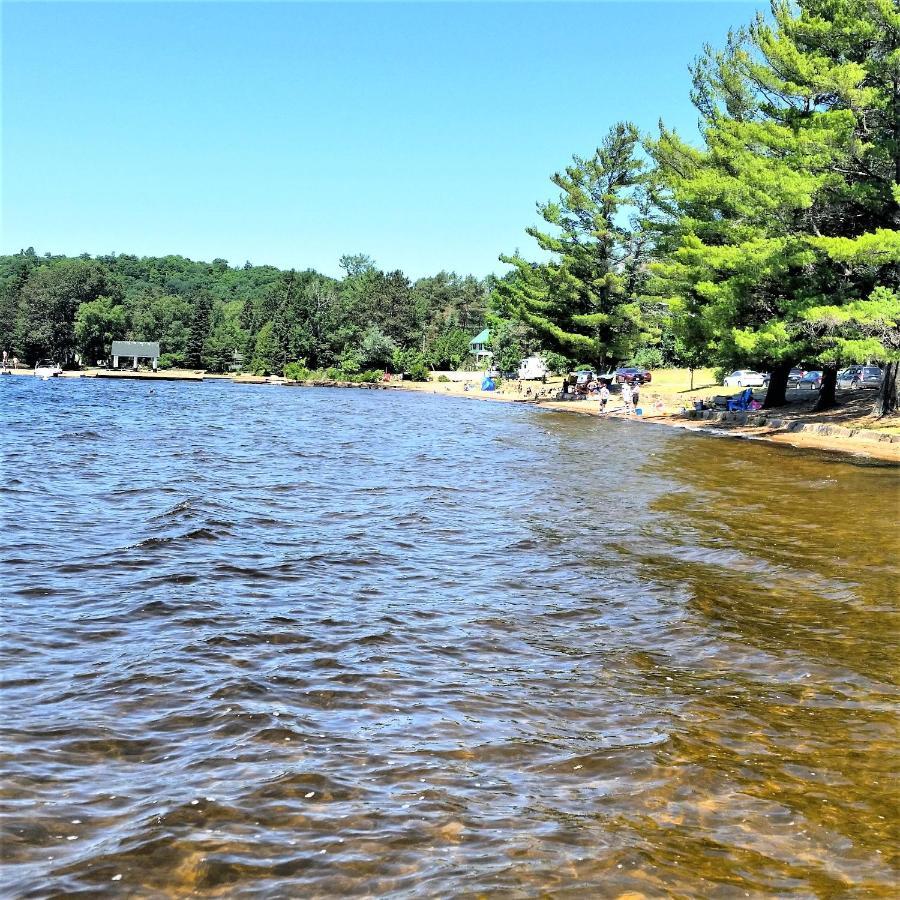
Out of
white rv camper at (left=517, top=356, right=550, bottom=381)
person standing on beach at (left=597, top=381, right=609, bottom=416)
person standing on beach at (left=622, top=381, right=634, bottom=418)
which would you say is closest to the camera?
person standing on beach at (left=622, top=381, right=634, bottom=418)

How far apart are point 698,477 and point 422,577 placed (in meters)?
12.1

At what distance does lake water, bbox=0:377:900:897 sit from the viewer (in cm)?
422

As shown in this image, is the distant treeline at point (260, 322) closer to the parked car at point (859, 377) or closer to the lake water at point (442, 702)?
the parked car at point (859, 377)

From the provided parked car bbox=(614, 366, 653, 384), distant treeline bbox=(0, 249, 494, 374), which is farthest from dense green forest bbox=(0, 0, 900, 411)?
distant treeline bbox=(0, 249, 494, 374)

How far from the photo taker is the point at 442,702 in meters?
6.15

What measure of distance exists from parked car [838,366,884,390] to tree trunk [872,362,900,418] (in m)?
13.6

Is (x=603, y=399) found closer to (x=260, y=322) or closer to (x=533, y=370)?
(x=533, y=370)

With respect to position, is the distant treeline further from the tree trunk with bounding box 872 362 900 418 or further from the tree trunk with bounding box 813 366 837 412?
the tree trunk with bounding box 872 362 900 418

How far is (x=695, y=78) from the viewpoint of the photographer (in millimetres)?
42094

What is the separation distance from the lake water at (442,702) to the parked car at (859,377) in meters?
33.8

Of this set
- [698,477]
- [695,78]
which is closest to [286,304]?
[695,78]

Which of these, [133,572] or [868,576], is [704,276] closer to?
[868,576]

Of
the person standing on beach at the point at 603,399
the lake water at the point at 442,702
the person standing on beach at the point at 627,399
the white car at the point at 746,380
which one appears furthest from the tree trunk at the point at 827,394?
the lake water at the point at 442,702

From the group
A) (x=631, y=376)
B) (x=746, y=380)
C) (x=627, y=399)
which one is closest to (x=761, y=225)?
(x=627, y=399)
